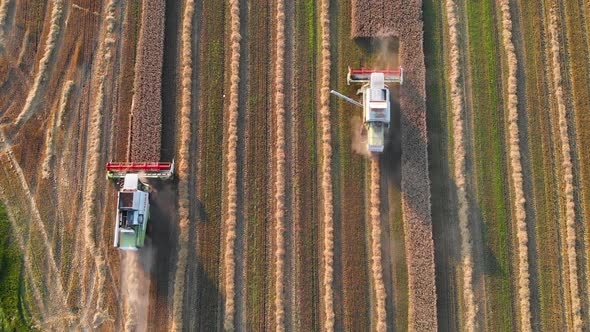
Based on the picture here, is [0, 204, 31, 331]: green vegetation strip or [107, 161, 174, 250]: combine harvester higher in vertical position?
[107, 161, 174, 250]: combine harvester

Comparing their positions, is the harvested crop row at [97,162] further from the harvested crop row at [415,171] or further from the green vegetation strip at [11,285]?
the harvested crop row at [415,171]

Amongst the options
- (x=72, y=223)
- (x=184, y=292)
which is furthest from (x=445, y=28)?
(x=72, y=223)

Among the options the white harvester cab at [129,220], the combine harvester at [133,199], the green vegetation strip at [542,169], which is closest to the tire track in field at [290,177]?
the combine harvester at [133,199]

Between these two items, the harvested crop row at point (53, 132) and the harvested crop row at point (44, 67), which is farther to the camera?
the harvested crop row at point (44, 67)

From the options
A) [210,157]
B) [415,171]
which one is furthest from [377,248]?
[210,157]

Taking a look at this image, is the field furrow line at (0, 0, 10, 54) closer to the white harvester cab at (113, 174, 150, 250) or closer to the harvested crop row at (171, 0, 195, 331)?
the harvested crop row at (171, 0, 195, 331)

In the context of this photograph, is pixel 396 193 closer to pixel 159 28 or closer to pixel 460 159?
pixel 460 159

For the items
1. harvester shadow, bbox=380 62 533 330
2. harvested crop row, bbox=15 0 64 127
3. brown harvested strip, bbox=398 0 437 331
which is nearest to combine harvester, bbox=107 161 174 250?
harvested crop row, bbox=15 0 64 127
